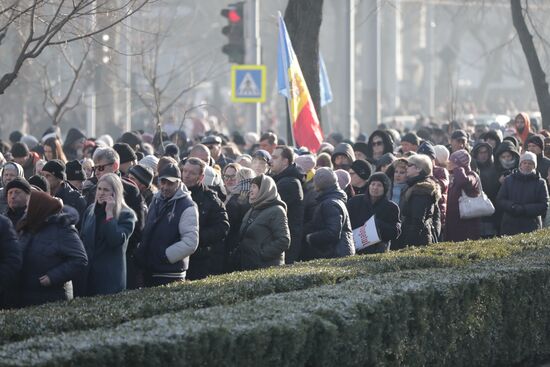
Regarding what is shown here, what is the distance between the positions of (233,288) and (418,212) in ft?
13.2

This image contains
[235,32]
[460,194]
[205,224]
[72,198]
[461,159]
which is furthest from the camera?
[235,32]

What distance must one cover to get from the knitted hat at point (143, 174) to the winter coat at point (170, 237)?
4.17ft

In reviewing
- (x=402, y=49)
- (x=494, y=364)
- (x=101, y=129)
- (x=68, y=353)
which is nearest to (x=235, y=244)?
(x=494, y=364)

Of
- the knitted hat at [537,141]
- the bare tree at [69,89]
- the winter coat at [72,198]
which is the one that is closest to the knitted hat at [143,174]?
the winter coat at [72,198]

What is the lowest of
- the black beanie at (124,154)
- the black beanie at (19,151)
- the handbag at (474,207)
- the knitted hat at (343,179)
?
the handbag at (474,207)

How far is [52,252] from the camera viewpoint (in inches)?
354

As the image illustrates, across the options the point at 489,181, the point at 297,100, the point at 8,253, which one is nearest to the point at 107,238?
the point at 8,253

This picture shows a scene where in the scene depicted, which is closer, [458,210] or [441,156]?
[458,210]

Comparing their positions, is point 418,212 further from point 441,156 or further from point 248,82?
point 248,82

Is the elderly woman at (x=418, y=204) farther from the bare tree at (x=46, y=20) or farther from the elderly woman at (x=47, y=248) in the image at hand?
the elderly woman at (x=47, y=248)

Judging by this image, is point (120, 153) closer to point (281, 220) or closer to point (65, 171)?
point (65, 171)

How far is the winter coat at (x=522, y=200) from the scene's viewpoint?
14.5m

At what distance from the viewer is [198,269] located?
11.1 m

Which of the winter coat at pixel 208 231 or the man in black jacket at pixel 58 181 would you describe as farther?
the man in black jacket at pixel 58 181
